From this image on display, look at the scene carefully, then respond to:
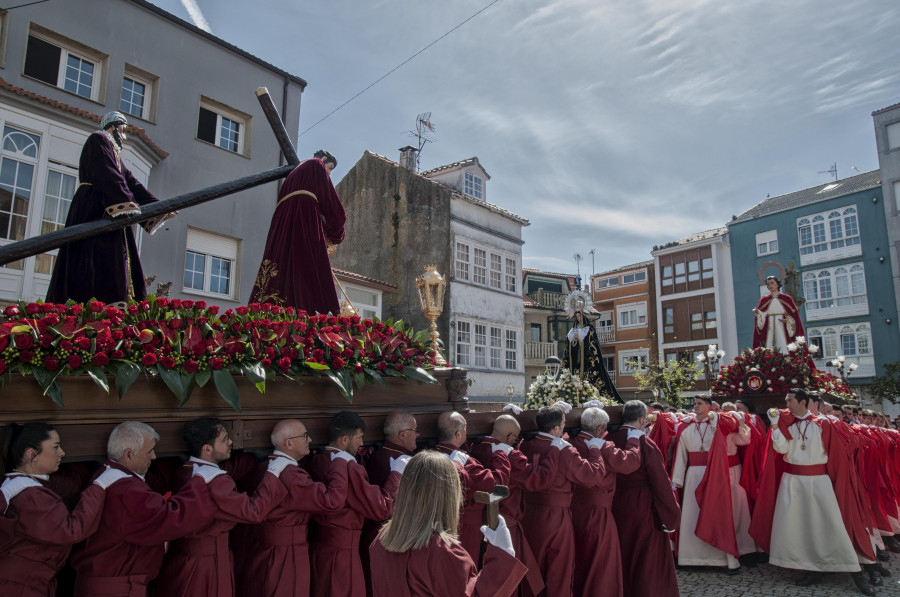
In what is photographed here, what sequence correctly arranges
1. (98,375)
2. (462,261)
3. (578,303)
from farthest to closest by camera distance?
(462,261) → (578,303) → (98,375)

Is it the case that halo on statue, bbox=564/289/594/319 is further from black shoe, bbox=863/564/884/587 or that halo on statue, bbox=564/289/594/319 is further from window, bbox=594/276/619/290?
window, bbox=594/276/619/290

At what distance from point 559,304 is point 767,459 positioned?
27.5 meters

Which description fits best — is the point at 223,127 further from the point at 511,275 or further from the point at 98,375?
the point at 511,275

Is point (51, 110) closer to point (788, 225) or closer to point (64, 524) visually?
point (64, 524)

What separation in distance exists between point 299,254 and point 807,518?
6.66 metres

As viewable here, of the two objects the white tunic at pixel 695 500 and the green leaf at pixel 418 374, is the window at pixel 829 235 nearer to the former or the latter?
the white tunic at pixel 695 500

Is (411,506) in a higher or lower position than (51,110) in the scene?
lower

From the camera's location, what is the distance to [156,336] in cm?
376

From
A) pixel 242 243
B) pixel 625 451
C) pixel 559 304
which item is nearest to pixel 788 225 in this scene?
pixel 559 304

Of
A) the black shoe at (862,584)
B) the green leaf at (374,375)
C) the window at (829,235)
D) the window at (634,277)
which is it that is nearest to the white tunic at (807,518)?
the black shoe at (862,584)

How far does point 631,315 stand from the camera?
41438mm

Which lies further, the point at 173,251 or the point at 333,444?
the point at 173,251

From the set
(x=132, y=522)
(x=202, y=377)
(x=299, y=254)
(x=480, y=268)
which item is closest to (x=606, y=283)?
(x=480, y=268)

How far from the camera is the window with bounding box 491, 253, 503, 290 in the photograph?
2608cm
